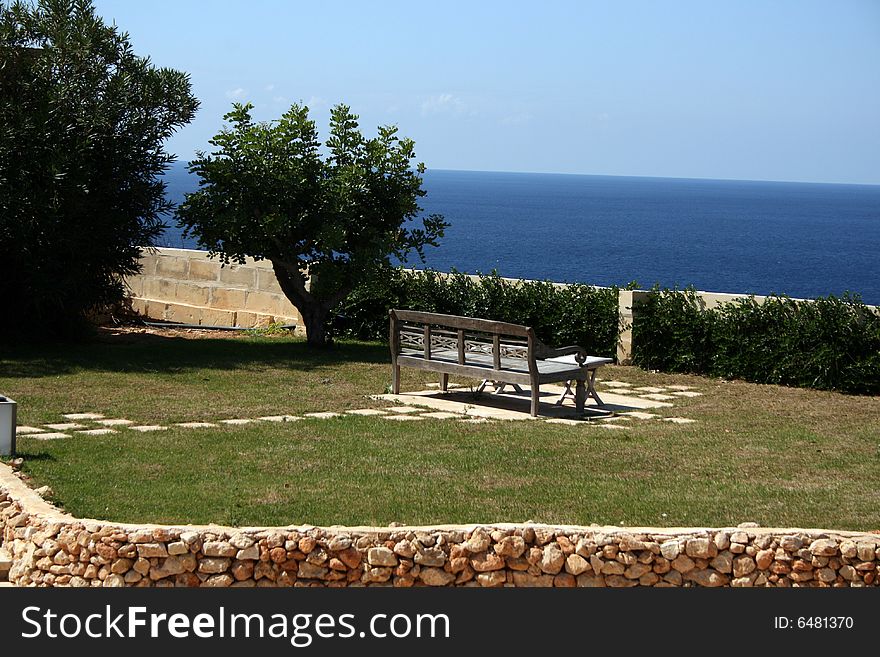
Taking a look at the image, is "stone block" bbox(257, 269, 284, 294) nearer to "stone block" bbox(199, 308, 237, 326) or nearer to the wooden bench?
"stone block" bbox(199, 308, 237, 326)

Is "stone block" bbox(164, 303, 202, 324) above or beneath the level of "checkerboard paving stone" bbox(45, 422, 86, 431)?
above

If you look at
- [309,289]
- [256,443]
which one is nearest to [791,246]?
[309,289]

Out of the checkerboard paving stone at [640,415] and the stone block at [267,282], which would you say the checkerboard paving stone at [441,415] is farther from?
the stone block at [267,282]

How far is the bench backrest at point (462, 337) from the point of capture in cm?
1125

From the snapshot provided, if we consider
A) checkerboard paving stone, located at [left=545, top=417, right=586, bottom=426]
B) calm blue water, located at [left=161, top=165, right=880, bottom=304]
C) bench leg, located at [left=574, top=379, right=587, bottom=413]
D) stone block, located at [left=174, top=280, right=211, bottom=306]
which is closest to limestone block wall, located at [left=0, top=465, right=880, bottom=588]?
checkerboard paving stone, located at [left=545, top=417, right=586, bottom=426]

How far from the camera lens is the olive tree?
52.0ft

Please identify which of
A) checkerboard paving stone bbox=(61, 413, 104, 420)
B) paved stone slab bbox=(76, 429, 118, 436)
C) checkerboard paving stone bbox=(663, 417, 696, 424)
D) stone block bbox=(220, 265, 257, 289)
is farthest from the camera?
stone block bbox=(220, 265, 257, 289)

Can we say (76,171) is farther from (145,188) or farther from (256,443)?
(256,443)

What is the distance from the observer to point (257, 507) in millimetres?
7020

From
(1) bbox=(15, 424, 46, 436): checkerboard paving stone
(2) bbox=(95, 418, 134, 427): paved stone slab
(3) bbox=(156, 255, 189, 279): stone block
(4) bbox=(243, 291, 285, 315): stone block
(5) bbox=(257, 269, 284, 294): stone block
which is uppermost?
(3) bbox=(156, 255, 189, 279): stone block

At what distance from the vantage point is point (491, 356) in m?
12.0

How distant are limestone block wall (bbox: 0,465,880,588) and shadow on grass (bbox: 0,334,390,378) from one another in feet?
24.9

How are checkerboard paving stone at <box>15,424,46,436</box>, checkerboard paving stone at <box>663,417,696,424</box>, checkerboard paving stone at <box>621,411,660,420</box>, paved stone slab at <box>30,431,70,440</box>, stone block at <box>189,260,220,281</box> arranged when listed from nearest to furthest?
paved stone slab at <box>30,431,70,440</box>, checkerboard paving stone at <box>15,424,46,436</box>, checkerboard paving stone at <box>663,417,696,424</box>, checkerboard paving stone at <box>621,411,660,420</box>, stone block at <box>189,260,220,281</box>

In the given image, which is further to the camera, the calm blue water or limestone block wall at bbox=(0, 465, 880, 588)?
the calm blue water
